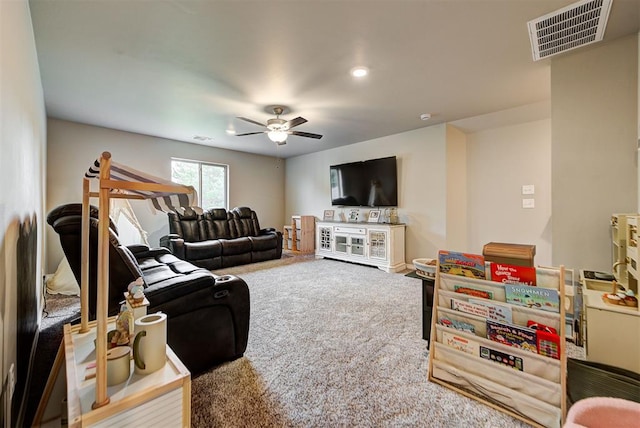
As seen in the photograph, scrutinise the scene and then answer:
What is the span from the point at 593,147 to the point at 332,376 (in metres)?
2.79

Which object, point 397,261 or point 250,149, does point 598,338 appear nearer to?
point 397,261

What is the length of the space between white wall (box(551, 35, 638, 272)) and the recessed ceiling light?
1.67 meters

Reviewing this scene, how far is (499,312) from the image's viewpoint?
4.83 ft

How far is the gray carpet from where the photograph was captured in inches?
55.3

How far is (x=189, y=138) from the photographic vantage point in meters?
5.21

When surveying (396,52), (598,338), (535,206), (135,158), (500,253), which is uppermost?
(396,52)

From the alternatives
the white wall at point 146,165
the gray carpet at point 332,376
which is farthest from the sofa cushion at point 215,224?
the gray carpet at point 332,376

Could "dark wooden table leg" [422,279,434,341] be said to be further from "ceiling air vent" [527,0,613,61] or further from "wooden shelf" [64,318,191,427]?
"ceiling air vent" [527,0,613,61]

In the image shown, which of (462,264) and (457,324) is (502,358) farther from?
(462,264)

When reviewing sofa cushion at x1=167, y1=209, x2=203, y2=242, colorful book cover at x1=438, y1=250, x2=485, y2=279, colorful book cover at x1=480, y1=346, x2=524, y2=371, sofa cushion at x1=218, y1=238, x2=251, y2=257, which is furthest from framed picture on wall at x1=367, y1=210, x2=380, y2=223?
colorful book cover at x1=480, y1=346, x2=524, y2=371

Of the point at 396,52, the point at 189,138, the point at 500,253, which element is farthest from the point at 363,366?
the point at 189,138

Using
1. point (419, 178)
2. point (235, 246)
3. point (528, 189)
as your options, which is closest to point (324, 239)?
point (235, 246)

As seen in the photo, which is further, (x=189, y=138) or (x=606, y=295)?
(x=189, y=138)

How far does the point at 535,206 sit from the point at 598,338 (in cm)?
303
